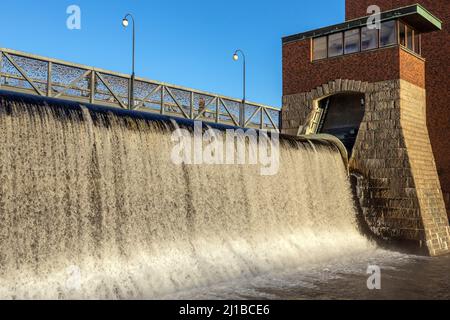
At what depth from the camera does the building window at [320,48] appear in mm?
17516

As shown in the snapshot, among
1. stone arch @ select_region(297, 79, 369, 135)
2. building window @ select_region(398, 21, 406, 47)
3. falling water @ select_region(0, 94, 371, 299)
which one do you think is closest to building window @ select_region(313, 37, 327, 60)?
stone arch @ select_region(297, 79, 369, 135)

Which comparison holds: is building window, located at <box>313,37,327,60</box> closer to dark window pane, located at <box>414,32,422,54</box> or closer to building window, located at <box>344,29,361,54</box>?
building window, located at <box>344,29,361,54</box>

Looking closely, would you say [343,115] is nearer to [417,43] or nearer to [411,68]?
[411,68]

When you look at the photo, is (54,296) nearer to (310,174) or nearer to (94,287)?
(94,287)

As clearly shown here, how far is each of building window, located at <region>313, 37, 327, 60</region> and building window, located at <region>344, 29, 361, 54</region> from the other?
3.04ft

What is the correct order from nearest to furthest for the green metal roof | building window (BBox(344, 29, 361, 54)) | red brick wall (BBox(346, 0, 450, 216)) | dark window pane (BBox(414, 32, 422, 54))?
the green metal roof
building window (BBox(344, 29, 361, 54))
dark window pane (BBox(414, 32, 422, 54))
red brick wall (BBox(346, 0, 450, 216))

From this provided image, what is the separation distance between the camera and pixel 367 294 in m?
8.89

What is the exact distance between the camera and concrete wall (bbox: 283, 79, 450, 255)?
14398 mm

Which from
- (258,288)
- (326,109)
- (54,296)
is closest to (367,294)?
(258,288)

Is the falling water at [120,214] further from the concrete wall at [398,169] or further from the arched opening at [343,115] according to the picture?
the arched opening at [343,115]

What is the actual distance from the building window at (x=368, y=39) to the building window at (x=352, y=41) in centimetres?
19

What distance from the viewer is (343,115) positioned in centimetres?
1734

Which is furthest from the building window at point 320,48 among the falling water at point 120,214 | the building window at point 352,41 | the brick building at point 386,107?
the falling water at point 120,214

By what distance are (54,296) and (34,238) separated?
41.6 inches
